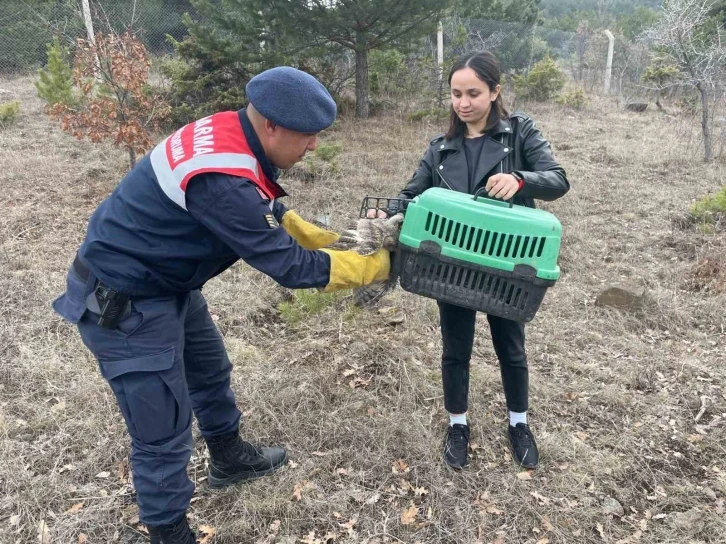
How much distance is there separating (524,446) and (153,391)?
68.8 inches

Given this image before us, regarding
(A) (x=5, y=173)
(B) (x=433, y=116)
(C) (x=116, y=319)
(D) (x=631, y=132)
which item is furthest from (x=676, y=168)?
(A) (x=5, y=173)

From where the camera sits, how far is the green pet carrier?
5.89 ft

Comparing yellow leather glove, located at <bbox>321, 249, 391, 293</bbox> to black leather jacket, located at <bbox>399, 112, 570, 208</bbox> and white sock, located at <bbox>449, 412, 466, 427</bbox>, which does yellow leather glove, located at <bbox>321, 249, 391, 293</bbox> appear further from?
white sock, located at <bbox>449, 412, 466, 427</bbox>

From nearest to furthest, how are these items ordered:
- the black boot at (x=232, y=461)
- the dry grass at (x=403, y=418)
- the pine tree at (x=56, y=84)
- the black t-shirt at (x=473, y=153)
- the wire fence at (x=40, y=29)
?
1. the black t-shirt at (x=473, y=153)
2. the dry grass at (x=403, y=418)
3. the black boot at (x=232, y=461)
4. the pine tree at (x=56, y=84)
5. the wire fence at (x=40, y=29)

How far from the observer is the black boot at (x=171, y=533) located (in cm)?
192

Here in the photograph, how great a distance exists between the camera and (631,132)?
10016mm

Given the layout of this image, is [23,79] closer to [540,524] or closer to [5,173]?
[5,173]

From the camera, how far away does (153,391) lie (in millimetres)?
1760

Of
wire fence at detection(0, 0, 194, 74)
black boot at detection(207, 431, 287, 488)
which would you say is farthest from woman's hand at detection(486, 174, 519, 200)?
wire fence at detection(0, 0, 194, 74)

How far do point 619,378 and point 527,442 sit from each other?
100 cm

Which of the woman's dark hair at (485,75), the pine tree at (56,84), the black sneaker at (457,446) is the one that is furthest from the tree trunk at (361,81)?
the black sneaker at (457,446)

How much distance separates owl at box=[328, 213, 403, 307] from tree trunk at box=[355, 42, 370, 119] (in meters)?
8.33

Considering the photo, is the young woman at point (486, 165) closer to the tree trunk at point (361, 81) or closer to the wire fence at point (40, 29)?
the tree trunk at point (361, 81)

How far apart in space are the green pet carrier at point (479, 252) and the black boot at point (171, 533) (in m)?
1.23
